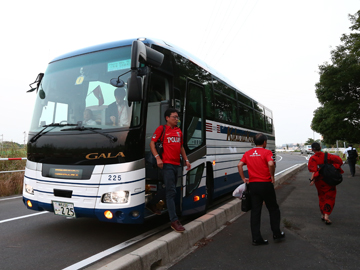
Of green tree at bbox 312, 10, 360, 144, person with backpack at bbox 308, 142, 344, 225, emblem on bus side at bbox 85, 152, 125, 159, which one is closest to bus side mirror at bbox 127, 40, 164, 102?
emblem on bus side at bbox 85, 152, 125, 159

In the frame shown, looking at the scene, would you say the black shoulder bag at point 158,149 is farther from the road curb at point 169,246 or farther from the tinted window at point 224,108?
the tinted window at point 224,108

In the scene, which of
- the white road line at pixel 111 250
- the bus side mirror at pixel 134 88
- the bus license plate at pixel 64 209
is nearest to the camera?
the white road line at pixel 111 250

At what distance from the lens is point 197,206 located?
641 cm

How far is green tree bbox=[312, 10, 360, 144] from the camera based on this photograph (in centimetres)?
1811

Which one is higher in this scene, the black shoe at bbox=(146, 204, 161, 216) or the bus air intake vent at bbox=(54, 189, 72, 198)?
the bus air intake vent at bbox=(54, 189, 72, 198)

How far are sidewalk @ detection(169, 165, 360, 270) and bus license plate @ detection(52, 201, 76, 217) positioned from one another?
1.71 meters

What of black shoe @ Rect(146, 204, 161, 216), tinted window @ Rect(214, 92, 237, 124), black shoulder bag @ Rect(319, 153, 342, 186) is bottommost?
black shoe @ Rect(146, 204, 161, 216)

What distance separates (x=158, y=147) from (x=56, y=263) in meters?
2.21

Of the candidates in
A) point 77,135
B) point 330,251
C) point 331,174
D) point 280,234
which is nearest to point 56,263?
point 77,135

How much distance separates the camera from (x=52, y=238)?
531 centimetres

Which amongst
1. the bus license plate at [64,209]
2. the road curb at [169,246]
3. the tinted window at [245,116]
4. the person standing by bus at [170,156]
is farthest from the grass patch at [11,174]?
the tinted window at [245,116]

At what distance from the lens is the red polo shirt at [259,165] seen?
16.5ft

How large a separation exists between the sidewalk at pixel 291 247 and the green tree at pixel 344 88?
13010 mm

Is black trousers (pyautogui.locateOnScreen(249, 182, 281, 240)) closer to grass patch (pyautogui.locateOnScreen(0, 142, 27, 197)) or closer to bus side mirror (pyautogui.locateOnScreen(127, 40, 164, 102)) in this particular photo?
bus side mirror (pyautogui.locateOnScreen(127, 40, 164, 102))
